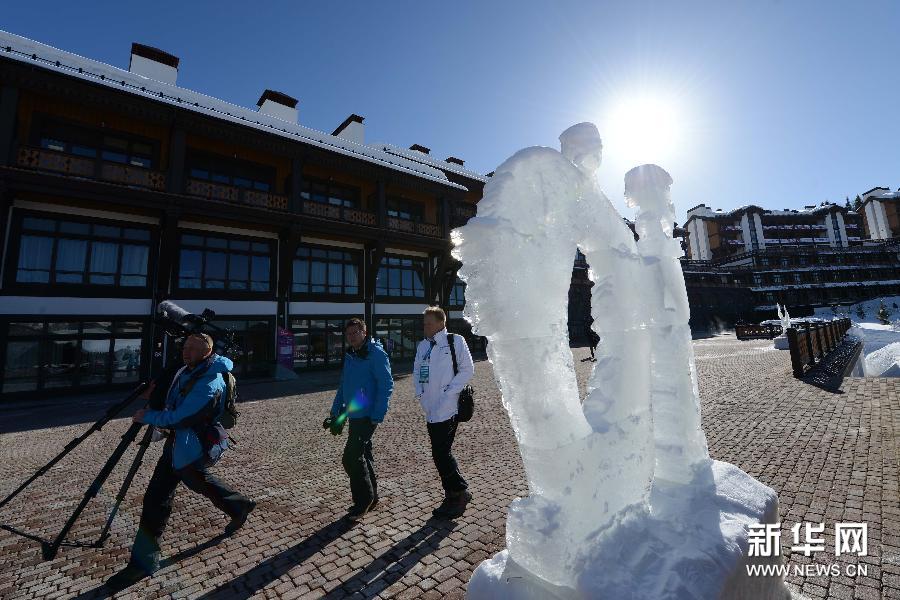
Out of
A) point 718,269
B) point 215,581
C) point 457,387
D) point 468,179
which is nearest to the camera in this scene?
point 215,581

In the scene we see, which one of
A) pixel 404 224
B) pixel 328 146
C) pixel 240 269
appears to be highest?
pixel 328 146

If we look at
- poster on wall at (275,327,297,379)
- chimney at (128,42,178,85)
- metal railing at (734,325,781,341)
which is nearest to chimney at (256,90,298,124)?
chimney at (128,42,178,85)

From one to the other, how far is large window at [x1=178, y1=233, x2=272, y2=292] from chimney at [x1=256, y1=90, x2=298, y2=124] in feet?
22.7

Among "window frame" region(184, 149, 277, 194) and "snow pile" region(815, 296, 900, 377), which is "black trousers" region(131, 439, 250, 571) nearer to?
"snow pile" region(815, 296, 900, 377)

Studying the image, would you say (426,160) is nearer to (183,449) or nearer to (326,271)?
(326,271)

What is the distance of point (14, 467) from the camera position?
17.0 ft

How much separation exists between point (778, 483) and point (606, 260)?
340 centimetres

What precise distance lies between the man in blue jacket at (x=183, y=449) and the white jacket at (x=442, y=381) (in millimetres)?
1522

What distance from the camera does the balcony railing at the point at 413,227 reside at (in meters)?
18.1

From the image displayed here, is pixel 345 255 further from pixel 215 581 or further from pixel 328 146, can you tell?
pixel 215 581

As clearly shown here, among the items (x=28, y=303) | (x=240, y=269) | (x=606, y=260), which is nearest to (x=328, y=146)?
(x=240, y=269)

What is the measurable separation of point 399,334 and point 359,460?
15.9 meters

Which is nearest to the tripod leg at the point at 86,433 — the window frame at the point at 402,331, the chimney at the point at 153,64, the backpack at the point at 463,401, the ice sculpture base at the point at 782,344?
the backpack at the point at 463,401

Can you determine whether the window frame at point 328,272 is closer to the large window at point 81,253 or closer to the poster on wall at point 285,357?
the poster on wall at point 285,357
